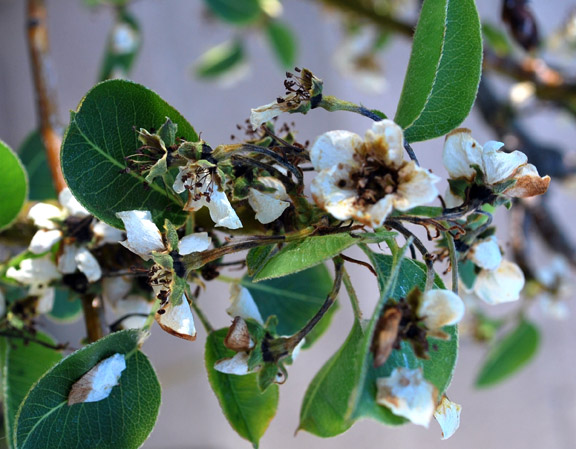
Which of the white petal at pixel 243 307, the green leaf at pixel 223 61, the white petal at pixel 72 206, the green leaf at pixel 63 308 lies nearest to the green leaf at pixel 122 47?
the green leaf at pixel 223 61

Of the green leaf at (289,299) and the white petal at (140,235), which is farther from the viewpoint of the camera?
the green leaf at (289,299)

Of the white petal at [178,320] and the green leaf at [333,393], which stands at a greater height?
the white petal at [178,320]

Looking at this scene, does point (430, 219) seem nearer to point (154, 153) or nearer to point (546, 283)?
point (154, 153)

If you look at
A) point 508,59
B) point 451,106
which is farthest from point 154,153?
point 508,59

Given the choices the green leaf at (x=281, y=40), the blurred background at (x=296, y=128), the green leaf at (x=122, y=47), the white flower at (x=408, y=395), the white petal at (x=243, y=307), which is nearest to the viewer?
the white flower at (x=408, y=395)

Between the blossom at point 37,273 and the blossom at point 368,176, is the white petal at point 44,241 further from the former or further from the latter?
the blossom at point 368,176

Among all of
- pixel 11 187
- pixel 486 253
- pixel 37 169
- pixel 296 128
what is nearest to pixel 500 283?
pixel 486 253

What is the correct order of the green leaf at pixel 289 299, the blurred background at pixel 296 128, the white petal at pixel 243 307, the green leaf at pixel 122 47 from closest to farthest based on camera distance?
the white petal at pixel 243 307 < the green leaf at pixel 289 299 < the green leaf at pixel 122 47 < the blurred background at pixel 296 128

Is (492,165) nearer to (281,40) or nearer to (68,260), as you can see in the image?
(68,260)
